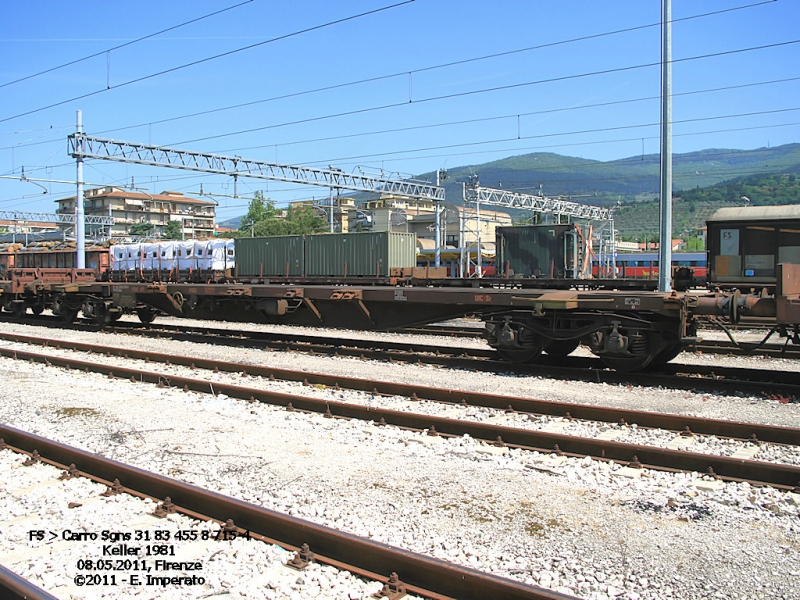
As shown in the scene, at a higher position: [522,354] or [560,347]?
[560,347]

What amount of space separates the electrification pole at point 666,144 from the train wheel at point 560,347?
12.5ft

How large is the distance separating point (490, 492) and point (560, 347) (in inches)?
251

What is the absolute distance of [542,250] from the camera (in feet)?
89.7

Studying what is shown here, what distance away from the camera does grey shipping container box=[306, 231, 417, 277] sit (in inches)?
845

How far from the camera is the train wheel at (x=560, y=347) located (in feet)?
36.9

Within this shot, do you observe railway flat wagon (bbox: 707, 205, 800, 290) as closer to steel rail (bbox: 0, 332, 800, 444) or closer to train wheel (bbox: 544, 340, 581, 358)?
train wheel (bbox: 544, 340, 581, 358)

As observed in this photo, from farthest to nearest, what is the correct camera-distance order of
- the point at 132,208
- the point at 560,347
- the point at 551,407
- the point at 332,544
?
the point at 132,208 → the point at 560,347 → the point at 551,407 → the point at 332,544

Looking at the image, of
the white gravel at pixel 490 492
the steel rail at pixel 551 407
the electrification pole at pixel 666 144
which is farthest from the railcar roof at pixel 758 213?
the steel rail at pixel 551 407

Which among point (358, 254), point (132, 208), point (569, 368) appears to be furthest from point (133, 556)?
point (132, 208)

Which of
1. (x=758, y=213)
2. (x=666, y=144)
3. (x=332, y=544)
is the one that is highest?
(x=666, y=144)

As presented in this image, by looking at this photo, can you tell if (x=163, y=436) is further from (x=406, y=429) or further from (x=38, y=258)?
(x=38, y=258)

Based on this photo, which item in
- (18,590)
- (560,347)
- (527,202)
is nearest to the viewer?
(18,590)

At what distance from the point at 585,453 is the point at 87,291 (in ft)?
57.7

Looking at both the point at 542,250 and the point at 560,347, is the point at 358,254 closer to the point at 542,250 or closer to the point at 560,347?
the point at 542,250
